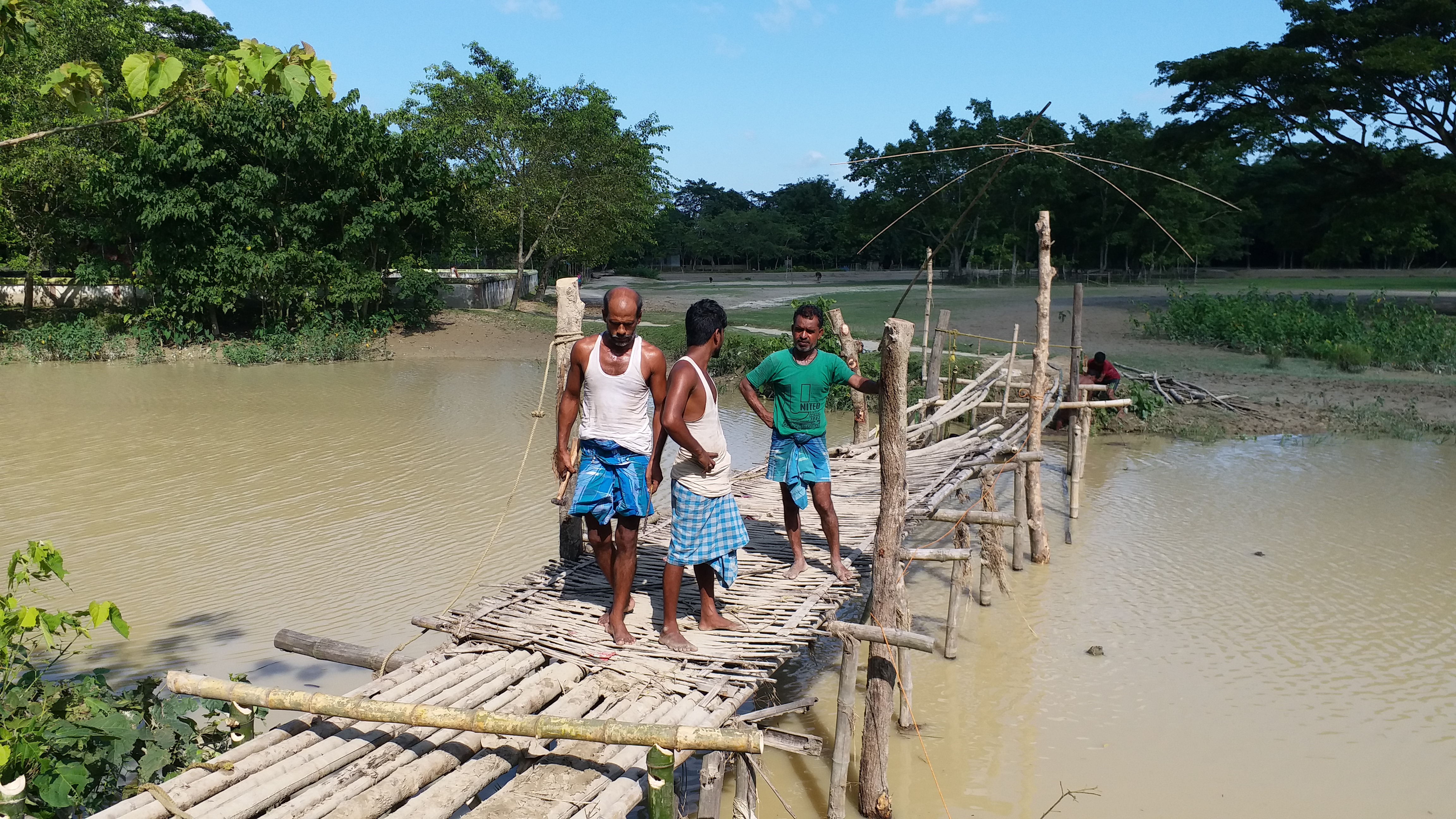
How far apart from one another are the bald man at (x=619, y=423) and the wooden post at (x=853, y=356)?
10.0 feet

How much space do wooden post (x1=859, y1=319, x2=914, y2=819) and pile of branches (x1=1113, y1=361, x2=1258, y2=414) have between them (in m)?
9.31

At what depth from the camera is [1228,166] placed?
33.8 m

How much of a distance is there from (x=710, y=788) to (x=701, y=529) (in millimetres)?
971

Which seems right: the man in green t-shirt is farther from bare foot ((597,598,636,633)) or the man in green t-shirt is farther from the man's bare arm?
bare foot ((597,598,636,633))

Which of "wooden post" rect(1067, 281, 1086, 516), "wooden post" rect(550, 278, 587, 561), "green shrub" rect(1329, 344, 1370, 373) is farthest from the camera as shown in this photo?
"green shrub" rect(1329, 344, 1370, 373)

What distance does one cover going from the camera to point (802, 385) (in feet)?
15.4

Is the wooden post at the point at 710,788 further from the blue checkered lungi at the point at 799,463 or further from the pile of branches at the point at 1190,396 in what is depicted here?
the pile of branches at the point at 1190,396

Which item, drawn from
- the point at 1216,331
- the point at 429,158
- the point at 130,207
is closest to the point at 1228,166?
the point at 1216,331

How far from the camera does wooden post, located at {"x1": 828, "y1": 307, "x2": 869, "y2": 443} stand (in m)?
7.27

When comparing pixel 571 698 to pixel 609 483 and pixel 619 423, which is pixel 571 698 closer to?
pixel 609 483

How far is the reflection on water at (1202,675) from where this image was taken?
456cm

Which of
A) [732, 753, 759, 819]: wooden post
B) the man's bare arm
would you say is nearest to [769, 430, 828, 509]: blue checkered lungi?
the man's bare arm

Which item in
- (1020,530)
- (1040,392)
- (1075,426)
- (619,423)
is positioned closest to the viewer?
(619,423)

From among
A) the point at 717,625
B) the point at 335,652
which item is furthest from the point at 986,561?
the point at 335,652
